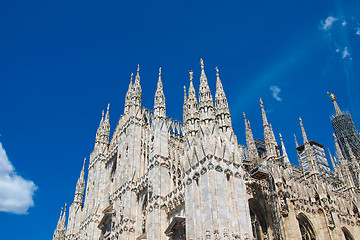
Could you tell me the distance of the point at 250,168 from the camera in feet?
115

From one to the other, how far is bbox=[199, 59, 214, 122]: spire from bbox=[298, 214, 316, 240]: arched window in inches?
500

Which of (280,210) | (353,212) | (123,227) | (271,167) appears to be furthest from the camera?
(353,212)

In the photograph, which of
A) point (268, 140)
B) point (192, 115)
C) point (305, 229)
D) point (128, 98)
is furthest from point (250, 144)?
point (128, 98)

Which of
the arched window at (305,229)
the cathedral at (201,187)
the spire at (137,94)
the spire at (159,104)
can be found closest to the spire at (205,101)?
the cathedral at (201,187)

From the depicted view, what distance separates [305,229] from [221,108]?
1342 centimetres

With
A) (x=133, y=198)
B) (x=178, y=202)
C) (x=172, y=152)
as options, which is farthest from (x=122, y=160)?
(x=178, y=202)

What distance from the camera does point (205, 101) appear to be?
25.1 meters

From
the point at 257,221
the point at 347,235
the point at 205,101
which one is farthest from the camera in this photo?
the point at 347,235

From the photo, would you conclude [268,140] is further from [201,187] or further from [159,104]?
[201,187]

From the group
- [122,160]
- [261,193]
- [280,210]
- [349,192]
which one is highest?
[122,160]

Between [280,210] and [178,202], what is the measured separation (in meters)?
8.03

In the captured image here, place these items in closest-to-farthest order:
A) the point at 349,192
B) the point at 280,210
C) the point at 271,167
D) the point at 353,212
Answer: the point at 280,210, the point at 271,167, the point at 353,212, the point at 349,192

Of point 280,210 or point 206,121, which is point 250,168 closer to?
point 280,210

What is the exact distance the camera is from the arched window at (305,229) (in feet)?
96.5
